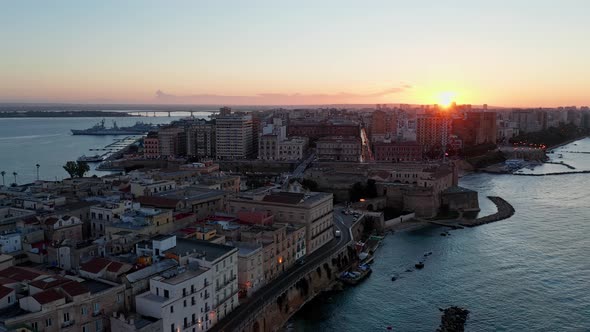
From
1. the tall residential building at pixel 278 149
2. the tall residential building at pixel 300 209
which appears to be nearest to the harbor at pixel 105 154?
the tall residential building at pixel 278 149

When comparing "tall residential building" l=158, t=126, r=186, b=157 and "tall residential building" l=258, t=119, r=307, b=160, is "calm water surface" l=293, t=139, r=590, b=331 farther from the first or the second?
"tall residential building" l=158, t=126, r=186, b=157

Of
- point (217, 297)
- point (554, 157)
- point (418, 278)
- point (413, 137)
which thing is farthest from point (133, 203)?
point (554, 157)

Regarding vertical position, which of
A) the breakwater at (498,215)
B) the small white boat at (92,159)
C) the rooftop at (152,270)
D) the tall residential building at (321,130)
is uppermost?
the tall residential building at (321,130)

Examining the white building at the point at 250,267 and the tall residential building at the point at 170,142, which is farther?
the tall residential building at the point at 170,142

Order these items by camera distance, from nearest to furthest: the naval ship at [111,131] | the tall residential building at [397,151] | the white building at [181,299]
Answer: the white building at [181,299] < the tall residential building at [397,151] < the naval ship at [111,131]

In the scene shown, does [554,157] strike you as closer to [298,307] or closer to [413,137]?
[413,137]

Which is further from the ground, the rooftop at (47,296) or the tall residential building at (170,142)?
the tall residential building at (170,142)

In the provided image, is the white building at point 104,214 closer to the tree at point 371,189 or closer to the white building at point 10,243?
the white building at point 10,243
